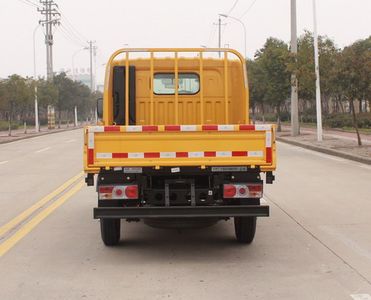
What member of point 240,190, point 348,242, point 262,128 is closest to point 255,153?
point 262,128

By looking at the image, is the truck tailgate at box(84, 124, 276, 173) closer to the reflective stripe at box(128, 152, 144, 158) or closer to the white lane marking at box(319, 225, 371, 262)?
the reflective stripe at box(128, 152, 144, 158)

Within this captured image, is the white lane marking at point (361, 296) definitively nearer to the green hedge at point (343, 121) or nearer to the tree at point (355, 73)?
the tree at point (355, 73)

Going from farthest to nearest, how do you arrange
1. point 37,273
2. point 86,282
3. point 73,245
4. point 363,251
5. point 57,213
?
point 57,213, point 73,245, point 363,251, point 37,273, point 86,282

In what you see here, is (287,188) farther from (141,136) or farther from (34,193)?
(141,136)

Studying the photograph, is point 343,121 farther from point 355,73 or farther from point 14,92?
point 14,92

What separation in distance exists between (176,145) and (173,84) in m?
2.67

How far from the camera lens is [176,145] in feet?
19.6

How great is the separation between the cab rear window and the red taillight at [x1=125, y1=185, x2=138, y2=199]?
2.67 m

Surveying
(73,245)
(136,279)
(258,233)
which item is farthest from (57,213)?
(136,279)

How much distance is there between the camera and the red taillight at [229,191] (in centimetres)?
611

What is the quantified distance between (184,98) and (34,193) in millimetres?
4631

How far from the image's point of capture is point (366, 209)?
9.37m

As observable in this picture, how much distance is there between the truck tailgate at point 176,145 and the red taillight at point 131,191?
262mm

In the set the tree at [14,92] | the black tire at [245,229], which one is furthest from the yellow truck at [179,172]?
the tree at [14,92]
